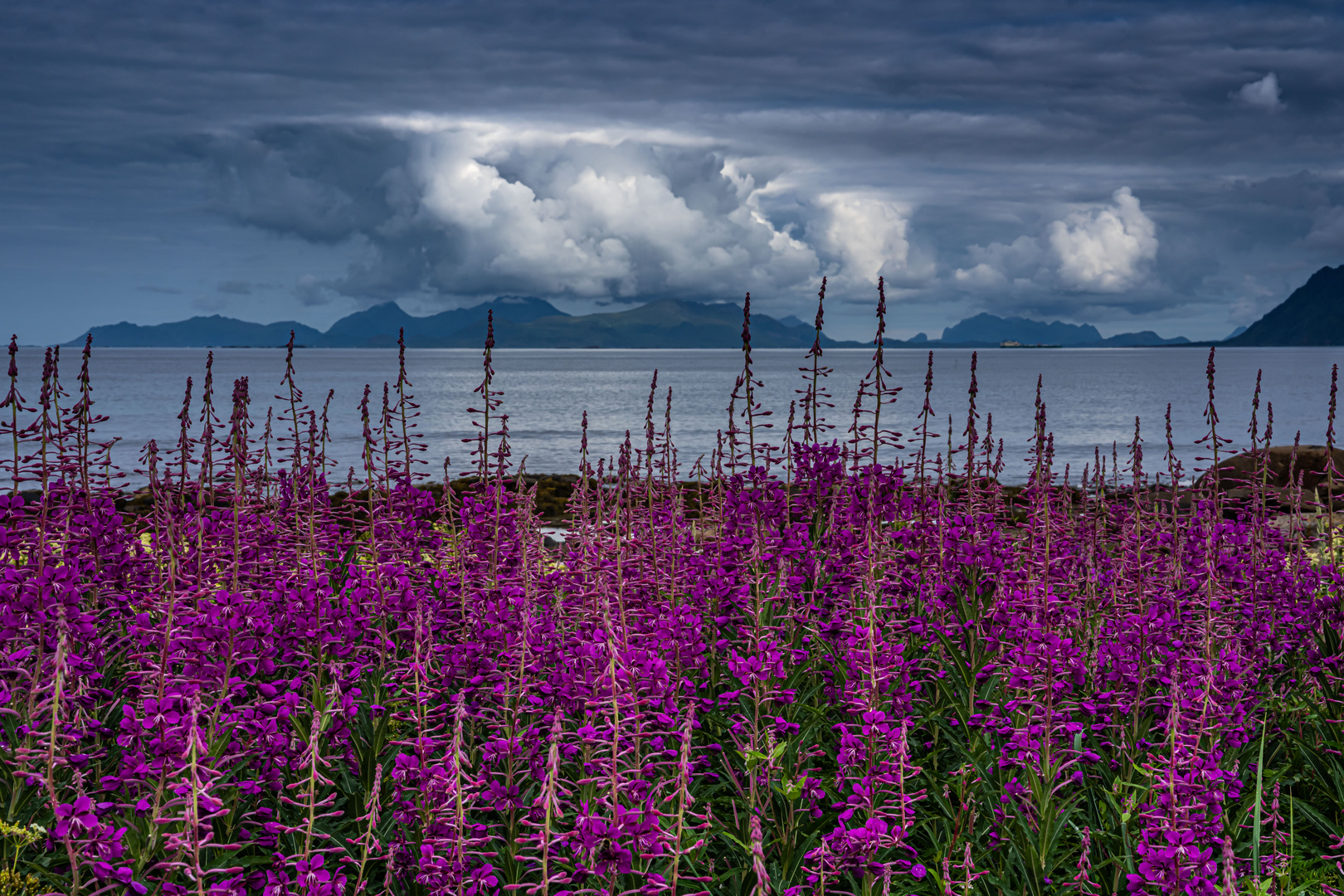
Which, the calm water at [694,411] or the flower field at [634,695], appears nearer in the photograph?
the flower field at [634,695]

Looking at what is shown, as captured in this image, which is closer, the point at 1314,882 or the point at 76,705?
the point at 76,705

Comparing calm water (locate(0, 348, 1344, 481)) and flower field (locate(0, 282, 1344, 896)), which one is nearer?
flower field (locate(0, 282, 1344, 896))

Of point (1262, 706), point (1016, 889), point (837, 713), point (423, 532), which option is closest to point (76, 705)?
point (423, 532)

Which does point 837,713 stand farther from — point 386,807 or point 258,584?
point 258,584

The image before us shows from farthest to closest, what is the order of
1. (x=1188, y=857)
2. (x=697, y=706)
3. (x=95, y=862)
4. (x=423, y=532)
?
(x=423, y=532)
(x=697, y=706)
(x=1188, y=857)
(x=95, y=862)

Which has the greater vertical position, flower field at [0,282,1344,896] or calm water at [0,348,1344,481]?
calm water at [0,348,1344,481]

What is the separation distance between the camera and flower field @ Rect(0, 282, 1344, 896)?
4.33 m

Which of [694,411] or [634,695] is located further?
[694,411]

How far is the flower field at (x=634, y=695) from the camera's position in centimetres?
433

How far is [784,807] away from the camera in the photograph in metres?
5.50

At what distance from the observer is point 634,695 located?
171 inches

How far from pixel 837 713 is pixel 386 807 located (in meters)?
3.45

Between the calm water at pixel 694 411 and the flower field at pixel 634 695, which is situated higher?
the calm water at pixel 694 411

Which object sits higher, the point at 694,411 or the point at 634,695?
the point at 694,411
